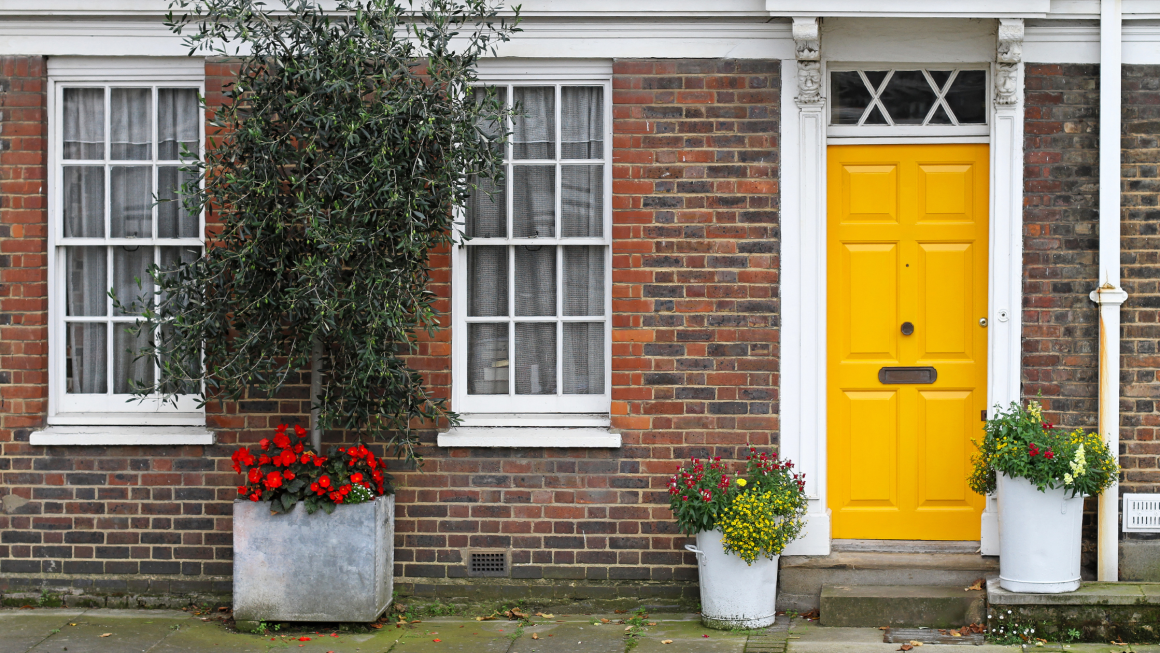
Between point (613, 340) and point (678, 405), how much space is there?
0.53m

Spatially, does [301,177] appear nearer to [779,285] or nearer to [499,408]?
[499,408]

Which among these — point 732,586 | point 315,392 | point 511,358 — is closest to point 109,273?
point 315,392

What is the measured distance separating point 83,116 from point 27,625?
9.64ft

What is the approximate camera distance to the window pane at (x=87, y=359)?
646 centimetres

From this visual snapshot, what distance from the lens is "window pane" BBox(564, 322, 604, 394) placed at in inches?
251

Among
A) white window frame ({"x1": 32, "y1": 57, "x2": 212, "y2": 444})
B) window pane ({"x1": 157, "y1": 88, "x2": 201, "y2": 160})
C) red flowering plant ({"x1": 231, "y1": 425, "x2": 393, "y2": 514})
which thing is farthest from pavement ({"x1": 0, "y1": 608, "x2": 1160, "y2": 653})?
window pane ({"x1": 157, "y1": 88, "x2": 201, "y2": 160})

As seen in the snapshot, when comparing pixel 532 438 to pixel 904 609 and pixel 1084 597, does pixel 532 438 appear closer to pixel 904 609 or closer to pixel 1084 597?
pixel 904 609

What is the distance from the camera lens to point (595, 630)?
5.89 m

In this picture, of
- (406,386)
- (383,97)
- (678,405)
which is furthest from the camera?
(678,405)

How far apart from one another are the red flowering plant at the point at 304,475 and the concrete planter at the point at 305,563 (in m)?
0.06

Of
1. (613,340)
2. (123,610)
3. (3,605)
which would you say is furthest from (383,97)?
(3,605)

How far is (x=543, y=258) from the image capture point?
6375 millimetres

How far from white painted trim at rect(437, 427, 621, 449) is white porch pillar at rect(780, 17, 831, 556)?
1.05 metres

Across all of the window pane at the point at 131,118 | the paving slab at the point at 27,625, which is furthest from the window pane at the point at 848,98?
the paving slab at the point at 27,625
